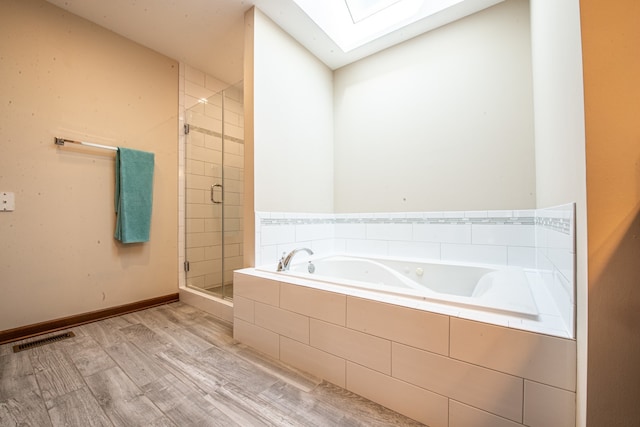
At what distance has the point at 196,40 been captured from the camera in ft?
7.23

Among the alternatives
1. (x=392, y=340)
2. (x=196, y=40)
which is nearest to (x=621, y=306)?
(x=392, y=340)

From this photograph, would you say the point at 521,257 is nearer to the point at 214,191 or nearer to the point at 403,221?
the point at 403,221

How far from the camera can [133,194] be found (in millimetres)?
2119

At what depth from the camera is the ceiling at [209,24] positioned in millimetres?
1816

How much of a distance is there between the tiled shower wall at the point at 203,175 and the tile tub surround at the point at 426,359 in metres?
1.23

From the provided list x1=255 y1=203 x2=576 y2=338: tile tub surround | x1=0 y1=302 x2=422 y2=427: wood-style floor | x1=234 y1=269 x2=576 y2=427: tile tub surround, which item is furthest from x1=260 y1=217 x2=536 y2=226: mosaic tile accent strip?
x1=0 y1=302 x2=422 y2=427: wood-style floor

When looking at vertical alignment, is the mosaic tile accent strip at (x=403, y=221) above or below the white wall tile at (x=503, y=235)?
above

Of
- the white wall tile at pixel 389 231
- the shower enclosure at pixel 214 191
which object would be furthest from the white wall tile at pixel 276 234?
the white wall tile at pixel 389 231

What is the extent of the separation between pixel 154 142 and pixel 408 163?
2.32m

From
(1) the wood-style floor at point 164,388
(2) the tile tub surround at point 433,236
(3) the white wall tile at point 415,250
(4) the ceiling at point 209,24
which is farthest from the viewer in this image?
(3) the white wall tile at point 415,250

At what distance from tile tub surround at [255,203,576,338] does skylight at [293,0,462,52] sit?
1.52 metres

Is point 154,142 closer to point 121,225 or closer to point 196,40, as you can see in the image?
point 121,225

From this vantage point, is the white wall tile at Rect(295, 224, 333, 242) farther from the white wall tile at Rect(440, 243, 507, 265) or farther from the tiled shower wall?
the white wall tile at Rect(440, 243, 507, 265)

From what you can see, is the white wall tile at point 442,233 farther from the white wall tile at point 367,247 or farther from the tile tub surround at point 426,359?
the tile tub surround at point 426,359
